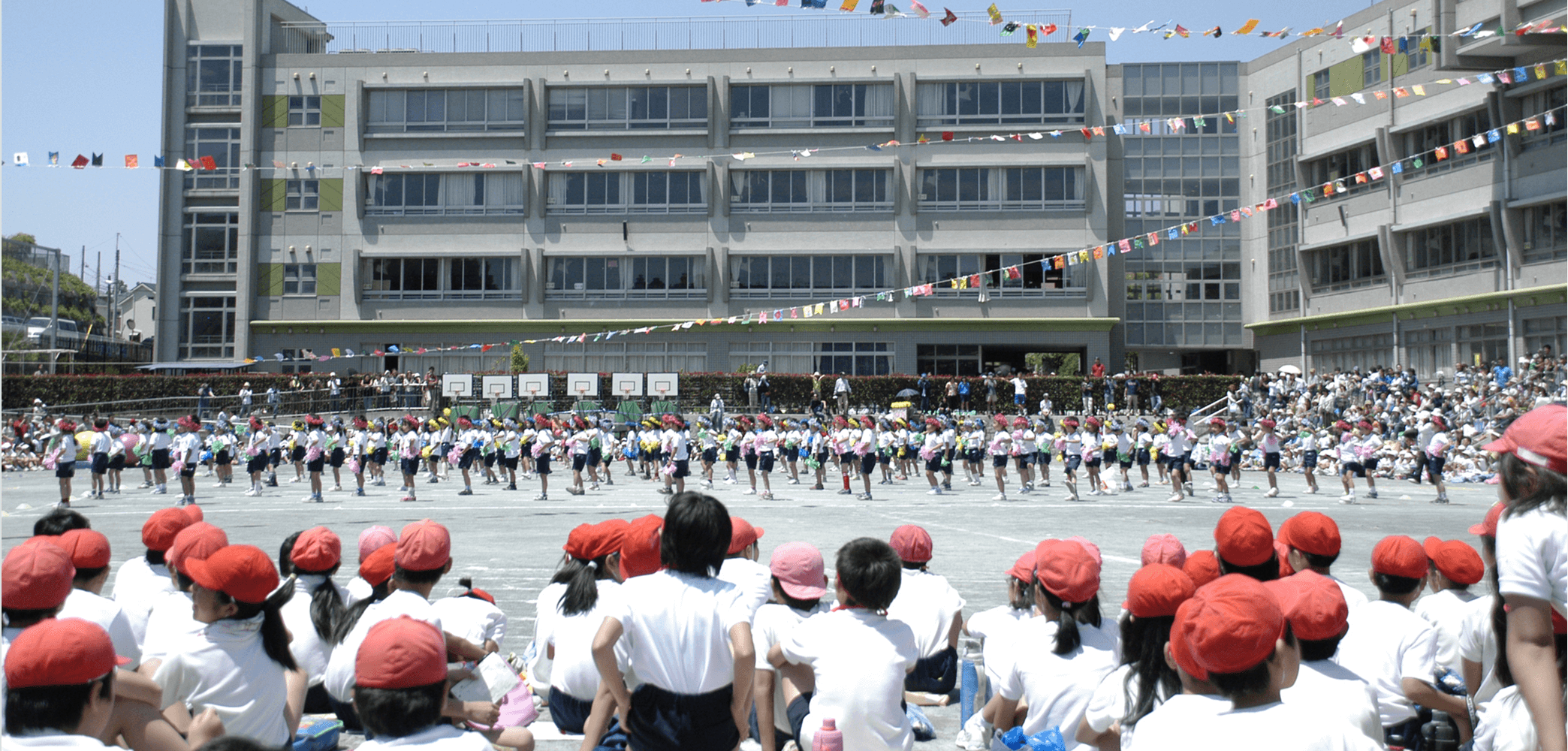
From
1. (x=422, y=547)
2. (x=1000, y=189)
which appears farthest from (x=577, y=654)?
(x=1000, y=189)

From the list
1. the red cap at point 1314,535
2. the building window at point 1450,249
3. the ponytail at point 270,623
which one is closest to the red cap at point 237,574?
the ponytail at point 270,623

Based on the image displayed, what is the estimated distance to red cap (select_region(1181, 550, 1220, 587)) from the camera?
14.6 feet

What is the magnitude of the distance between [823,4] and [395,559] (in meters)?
10.3

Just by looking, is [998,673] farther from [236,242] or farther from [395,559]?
[236,242]

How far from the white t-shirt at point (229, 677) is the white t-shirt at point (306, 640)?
29.0 inches

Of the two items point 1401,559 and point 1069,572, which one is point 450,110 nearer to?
point 1069,572

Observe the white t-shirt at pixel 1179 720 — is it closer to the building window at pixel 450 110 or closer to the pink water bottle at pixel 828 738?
the pink water bottle at pixel 828 738

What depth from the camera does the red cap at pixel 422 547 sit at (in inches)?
185

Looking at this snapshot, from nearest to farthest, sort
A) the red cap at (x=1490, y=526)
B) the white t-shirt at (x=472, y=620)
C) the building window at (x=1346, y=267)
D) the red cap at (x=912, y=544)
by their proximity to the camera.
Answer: the red cap at (x=1490, y=526), the white t-shirt at (x=472, y=620), the red cap at (x=912, y=544), the building window at (x=1346, y=267)

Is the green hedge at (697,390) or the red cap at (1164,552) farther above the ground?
the green hedge at (697,390)

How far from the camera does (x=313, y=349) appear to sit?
149 feet

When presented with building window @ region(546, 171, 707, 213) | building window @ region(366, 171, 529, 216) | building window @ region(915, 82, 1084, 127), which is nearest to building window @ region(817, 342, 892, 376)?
building window @ region(546, 171, 707, 213)

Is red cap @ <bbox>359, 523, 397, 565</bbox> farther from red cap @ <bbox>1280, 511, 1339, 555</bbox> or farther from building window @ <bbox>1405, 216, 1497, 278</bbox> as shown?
building window @ <bbox>1405, 216, 1497, 278</bbox>

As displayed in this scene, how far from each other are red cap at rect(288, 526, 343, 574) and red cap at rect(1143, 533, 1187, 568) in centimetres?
392
